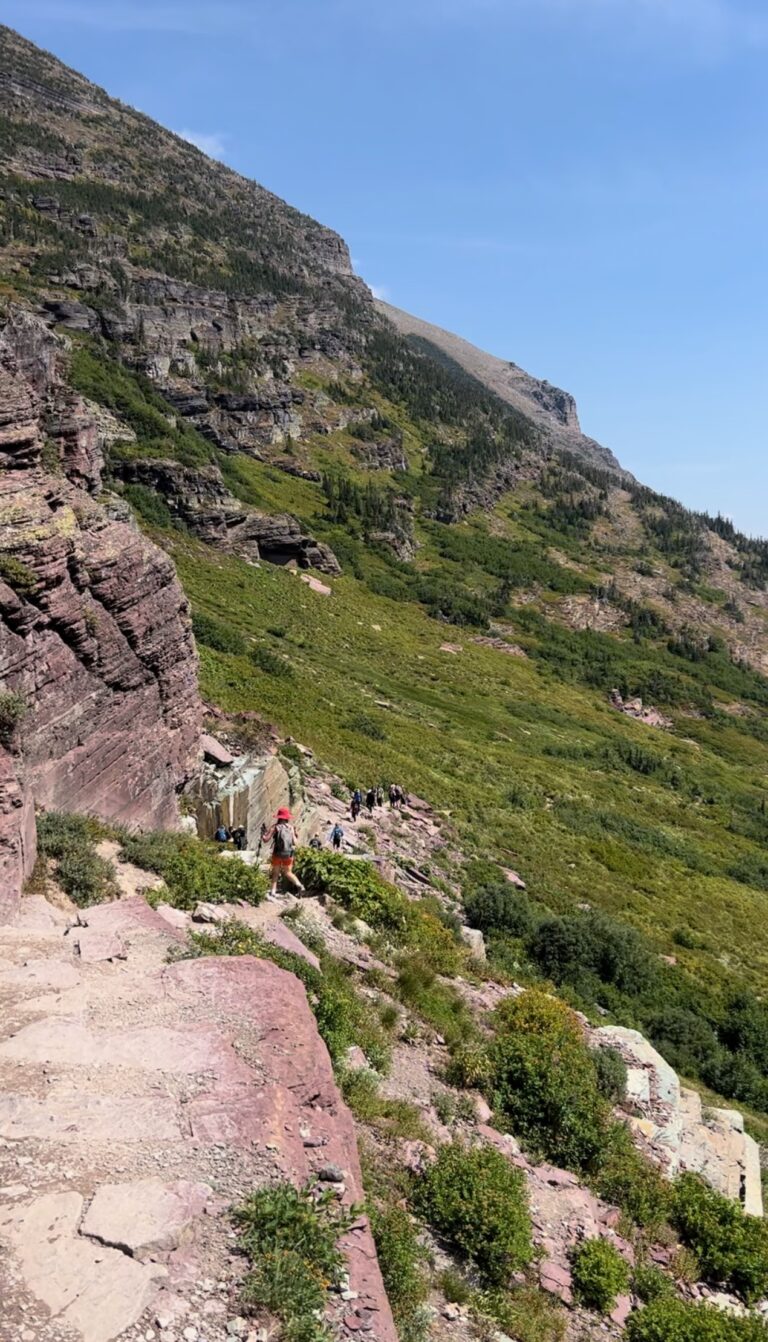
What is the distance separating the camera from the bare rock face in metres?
12.5

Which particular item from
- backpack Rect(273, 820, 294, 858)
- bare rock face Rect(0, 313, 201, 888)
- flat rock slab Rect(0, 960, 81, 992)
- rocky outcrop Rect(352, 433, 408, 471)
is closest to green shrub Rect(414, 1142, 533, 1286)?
flat rock slab Rect(0, 960, 81, 992)

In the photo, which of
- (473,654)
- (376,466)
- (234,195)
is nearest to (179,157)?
(234,195)

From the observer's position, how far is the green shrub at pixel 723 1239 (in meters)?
10.2

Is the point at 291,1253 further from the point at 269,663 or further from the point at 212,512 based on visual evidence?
the point at 212,512

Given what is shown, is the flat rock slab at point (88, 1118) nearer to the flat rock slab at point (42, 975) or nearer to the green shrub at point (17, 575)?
the flat rock slab at point (42, 975)

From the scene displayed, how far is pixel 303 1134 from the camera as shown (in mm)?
7039

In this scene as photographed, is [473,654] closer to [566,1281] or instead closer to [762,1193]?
[762,1193]

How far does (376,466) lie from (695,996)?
113 m

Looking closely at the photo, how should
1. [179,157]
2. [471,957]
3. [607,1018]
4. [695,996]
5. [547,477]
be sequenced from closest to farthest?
[471,957]
[607,1018]
[695,996]
[547,477]
[179,157]

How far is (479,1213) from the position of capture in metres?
8.57

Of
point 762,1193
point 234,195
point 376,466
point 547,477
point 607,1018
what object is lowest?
point 607,1018

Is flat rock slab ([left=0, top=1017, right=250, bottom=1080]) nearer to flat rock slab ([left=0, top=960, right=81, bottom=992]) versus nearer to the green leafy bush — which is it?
flat rock slab ([left=0, top=960, right=81, bottom=992])

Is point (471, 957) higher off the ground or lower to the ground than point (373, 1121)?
lower

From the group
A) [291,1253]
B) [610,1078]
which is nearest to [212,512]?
[610,1078]
